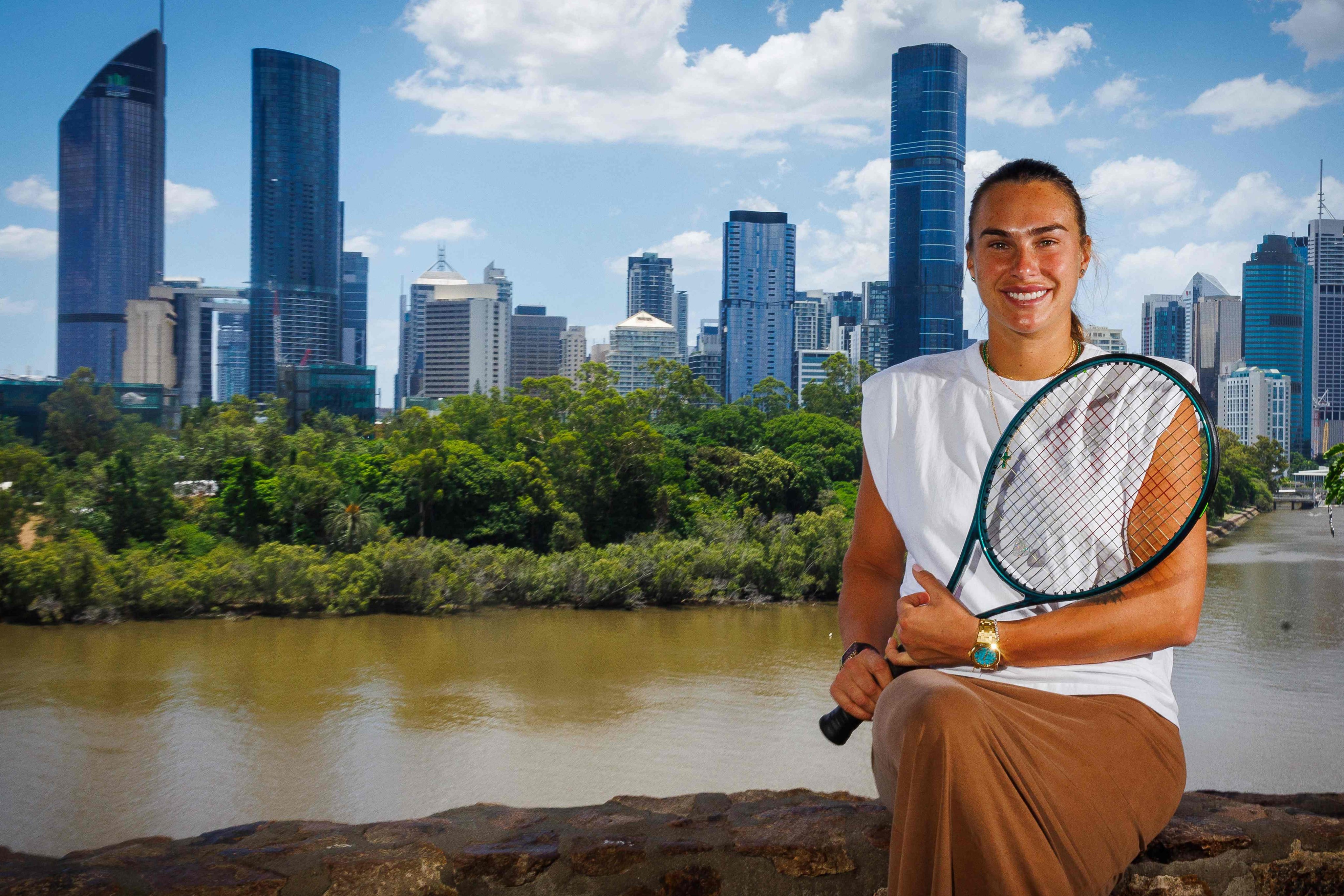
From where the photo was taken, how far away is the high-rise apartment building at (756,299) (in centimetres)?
6644

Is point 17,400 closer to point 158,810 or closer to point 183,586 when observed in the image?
point 183,586

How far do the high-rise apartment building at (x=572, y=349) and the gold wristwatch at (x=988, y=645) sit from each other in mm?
54043

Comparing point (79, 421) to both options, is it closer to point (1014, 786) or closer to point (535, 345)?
point (1014, 786)

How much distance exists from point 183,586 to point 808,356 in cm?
5121

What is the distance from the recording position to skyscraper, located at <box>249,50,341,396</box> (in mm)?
54375

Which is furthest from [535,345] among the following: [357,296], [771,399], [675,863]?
[675,863]

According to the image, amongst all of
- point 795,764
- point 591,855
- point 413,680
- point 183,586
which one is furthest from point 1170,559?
point 183,586

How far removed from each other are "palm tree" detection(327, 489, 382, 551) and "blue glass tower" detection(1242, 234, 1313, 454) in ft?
105

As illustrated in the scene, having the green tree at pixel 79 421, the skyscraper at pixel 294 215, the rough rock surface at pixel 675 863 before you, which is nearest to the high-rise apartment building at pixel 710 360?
the skyscraper at pixel 294 215

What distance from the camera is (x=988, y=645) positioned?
3.18 feet

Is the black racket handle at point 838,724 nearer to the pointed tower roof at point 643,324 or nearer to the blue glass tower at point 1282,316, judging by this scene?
the blue glass tower at point 1282,316

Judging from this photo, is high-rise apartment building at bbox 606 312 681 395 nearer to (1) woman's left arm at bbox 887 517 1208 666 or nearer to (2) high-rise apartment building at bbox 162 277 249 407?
(2) high-rise apartment building at bbox 162 277 249 407

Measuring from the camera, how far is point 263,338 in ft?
175

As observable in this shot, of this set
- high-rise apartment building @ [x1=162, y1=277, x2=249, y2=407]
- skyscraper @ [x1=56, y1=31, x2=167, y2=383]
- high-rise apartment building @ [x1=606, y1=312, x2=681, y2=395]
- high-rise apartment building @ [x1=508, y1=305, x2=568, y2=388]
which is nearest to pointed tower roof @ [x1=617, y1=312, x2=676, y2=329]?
high-rise apartment building @ [x1=606, y1=312, x2=681, y2=395]
